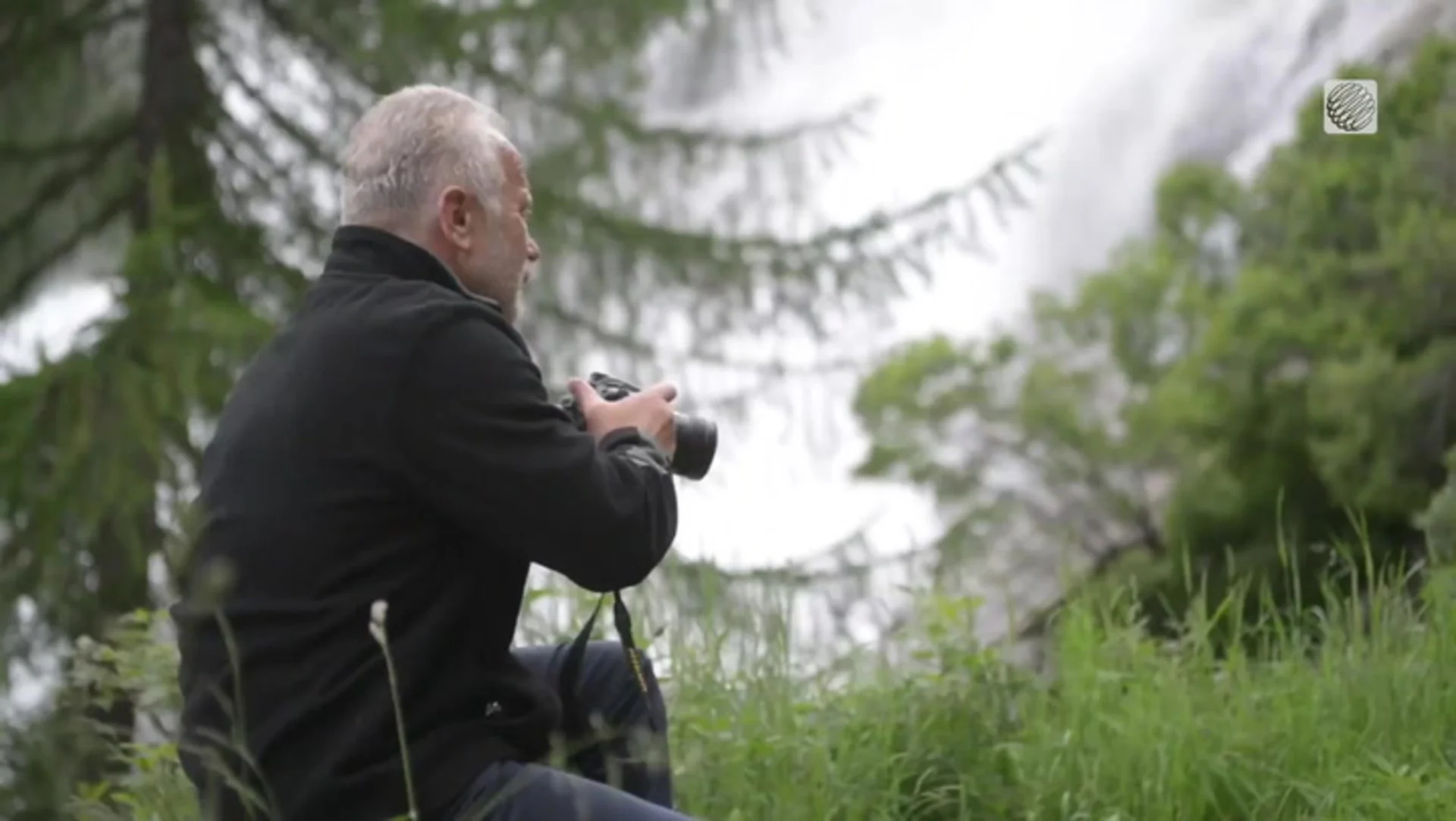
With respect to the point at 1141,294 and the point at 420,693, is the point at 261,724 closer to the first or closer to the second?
the point at 420,693

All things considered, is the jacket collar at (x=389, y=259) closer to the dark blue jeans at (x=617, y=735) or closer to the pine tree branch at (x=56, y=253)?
the dark blue jeans at (x=617, y=735)

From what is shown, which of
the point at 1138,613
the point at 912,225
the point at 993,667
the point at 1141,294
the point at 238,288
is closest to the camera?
the point at 993,667

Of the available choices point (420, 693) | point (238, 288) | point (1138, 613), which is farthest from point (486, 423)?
point (238, 288)

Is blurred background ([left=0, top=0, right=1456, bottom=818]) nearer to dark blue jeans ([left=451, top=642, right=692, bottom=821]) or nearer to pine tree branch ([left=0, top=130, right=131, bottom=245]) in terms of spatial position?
pine tree branch ([left=0, top=130, right=131, bottom=245])

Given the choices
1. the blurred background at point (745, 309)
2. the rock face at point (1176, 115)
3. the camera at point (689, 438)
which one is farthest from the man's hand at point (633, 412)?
the rock face at point (1176, 115)

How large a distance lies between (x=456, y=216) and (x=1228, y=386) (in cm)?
811

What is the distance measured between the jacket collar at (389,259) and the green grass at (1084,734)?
0.97m

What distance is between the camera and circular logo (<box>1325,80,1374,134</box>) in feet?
29.7

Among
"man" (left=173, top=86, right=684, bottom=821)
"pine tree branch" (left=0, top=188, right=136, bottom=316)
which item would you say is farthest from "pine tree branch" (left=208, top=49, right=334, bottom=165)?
"man" (left=173, top=86, right=684, bottom=821)

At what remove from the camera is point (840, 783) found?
Answer: 2.96 m

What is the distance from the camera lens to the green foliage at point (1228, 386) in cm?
841

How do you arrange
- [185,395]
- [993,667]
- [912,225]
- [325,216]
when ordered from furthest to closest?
[912,225] → [325,216] → [185,395] → [993,667]

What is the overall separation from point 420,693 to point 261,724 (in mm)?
174

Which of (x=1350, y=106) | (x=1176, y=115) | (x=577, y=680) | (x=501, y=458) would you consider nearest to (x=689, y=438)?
(x=577, y=680)
